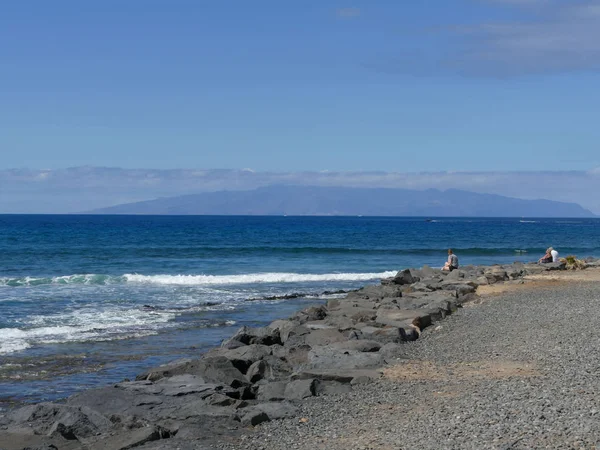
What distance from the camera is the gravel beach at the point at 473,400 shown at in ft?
A: 26.6

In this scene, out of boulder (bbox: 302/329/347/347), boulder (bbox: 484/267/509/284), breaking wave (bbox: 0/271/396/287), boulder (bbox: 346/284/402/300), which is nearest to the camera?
boulder (bbox: 302/329/347/347)

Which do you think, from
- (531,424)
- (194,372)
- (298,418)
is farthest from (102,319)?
(531,424)

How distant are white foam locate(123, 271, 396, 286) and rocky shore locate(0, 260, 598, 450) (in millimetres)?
17065

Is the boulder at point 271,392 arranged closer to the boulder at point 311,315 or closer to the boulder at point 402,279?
the boulder at point 311,315

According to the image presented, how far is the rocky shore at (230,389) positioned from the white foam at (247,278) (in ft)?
56.0

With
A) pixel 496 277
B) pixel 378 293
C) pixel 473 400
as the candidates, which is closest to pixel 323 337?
pixel 473 400

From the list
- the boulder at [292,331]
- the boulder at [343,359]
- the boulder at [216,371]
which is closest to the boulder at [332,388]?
the boulder at [343,359]

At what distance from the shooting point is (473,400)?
9648 mm

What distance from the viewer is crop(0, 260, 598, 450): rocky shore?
9148 mm

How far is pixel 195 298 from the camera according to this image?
27203 millimetres

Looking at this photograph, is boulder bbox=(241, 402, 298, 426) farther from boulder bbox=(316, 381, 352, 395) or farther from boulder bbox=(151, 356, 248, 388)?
boulder bbox=(151, 356, 248, 388)

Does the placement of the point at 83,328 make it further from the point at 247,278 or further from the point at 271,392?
the point at 247,278

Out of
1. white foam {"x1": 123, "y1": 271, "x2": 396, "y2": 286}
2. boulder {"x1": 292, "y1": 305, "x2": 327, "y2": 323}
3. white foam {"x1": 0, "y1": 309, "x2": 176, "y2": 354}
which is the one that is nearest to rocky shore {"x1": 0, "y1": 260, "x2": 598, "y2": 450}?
boulder {"x1": 292, "y1": 305, "x2": 327, "y2": 323}

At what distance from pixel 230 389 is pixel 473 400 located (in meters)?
3.64
